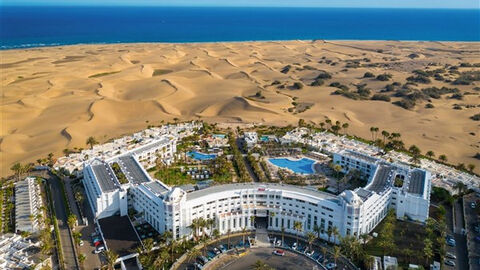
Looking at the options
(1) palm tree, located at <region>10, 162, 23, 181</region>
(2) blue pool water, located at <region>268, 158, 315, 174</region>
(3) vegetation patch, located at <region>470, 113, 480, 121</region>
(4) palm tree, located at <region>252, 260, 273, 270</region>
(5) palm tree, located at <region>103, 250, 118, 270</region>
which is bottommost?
(5) palm tree, located at <region>103, 250, 118, 270</region>

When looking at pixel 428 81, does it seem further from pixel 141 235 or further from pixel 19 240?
pixel 19 240

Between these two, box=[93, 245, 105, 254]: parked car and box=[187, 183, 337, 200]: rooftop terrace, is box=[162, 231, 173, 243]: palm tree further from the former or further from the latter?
box=[93, 245, 105, 254]: parked car

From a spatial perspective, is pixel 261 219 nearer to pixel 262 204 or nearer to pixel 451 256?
pixel 262 204

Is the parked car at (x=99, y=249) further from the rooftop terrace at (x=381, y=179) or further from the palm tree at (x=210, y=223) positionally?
the rooftop terrace at (x=381, y=179)

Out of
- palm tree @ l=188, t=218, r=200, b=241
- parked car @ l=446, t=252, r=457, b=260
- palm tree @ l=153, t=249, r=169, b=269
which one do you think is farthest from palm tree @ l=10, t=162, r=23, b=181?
parked car @ l=446, t=252, r=457, b=260

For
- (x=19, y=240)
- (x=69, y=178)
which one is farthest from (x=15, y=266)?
(x=69, y=178)
